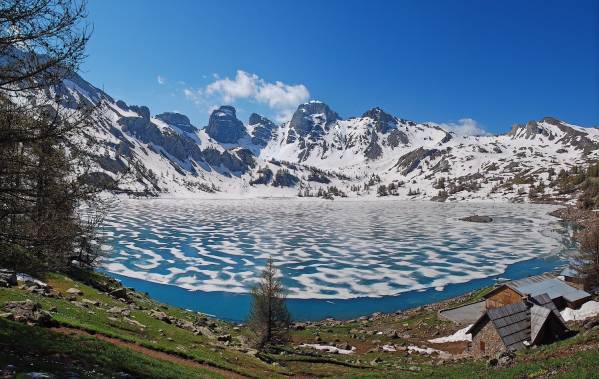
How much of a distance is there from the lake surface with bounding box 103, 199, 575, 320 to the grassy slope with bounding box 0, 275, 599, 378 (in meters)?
15.6

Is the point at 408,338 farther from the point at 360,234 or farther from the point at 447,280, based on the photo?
the point at 360,234

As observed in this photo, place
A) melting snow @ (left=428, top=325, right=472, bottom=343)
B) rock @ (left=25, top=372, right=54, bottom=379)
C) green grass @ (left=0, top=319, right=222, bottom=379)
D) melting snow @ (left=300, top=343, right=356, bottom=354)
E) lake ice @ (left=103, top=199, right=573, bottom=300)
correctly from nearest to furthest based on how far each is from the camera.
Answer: rock @ (left=25, top=372, right=54, bottom=379) < green grass @ (left=0, top=319, right=222, bottom=379) < melting snow @ (left=300, top=343, right=356, bottom=354) < melting snow @ (left=428, top=325, right=472, bottom=343) < lake ice @ (left=103, top=199, right=573, bottom=300)

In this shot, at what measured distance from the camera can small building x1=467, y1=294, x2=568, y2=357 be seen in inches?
1227

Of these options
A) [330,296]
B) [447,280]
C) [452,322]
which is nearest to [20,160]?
[452,322]

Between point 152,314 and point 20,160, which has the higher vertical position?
point 20,160

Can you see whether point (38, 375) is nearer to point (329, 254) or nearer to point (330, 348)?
point (330, 348)

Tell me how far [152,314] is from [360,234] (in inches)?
3519

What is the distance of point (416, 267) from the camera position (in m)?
76.2

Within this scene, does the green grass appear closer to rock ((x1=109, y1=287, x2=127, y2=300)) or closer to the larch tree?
the larch tree

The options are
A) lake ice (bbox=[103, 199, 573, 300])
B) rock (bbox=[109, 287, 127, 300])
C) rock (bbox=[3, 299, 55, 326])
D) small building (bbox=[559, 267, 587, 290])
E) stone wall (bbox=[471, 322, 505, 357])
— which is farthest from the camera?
lake ice (bbox=[103, 199, 573, 300])

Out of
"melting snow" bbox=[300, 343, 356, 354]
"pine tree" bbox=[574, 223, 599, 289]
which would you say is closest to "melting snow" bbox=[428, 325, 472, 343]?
"melting snow" bbox=[300, 343, 356, 354]

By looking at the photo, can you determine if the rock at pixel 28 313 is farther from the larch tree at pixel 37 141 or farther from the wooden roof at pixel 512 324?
the wooden roof at pixel 512 324

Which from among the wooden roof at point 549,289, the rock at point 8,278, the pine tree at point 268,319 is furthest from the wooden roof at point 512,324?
the rock at point 8,278

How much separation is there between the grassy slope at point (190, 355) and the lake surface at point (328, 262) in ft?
51.3
